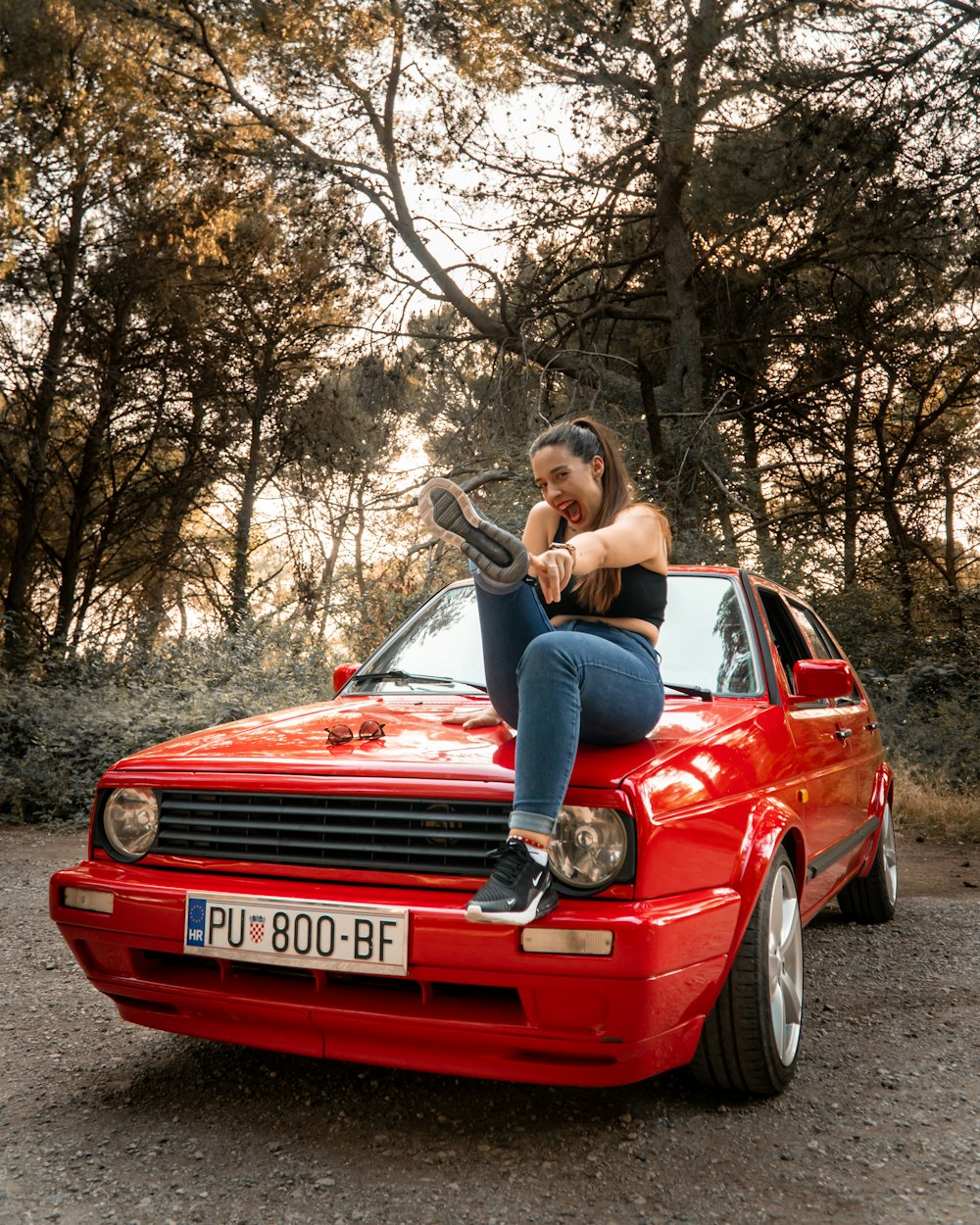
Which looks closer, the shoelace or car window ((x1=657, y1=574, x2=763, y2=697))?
the shoelace

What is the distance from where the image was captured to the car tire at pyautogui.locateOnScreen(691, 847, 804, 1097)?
2768mm

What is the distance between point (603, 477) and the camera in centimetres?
323

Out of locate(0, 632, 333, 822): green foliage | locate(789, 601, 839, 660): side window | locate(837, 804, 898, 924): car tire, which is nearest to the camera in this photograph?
locate(789, 601, 839, 660): side window

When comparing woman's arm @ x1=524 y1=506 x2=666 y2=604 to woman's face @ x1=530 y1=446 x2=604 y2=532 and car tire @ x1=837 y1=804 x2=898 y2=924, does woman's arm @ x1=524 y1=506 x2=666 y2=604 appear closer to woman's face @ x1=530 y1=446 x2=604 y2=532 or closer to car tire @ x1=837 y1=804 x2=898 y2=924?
woman's face @ x1=530 y1=446 x2=604 y2=532

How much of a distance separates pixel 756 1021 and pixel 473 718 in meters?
1.09

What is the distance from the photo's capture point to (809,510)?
13.3 metres

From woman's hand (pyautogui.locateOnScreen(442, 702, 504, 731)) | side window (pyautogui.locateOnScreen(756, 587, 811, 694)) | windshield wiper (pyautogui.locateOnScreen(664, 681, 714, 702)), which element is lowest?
woman's hand (pyautogui.locateOnScreen(442, 702, 504, 731))

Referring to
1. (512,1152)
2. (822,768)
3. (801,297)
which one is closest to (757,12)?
(801,297)

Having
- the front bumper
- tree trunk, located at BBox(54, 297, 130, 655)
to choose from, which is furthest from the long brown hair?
tree trunk, located at BBox(54, 297, 130, 655)

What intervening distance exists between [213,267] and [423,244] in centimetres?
400

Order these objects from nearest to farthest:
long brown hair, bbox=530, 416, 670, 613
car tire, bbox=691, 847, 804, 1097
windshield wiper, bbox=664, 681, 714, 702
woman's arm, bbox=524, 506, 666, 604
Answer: woman's arm, bbox=524, 506, 666, 604
car tire, bbox=691, 847, 804, 1097
long brown hair, bbox=530, 416, 670, 613
windshield wiper, bbox=664, 681, 714, 702

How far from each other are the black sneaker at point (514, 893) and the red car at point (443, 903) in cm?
6

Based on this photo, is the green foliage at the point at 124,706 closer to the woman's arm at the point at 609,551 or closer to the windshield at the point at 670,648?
the windshield at the point at 670,648

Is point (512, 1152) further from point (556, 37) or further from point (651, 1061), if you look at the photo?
→ point (556, 37)
